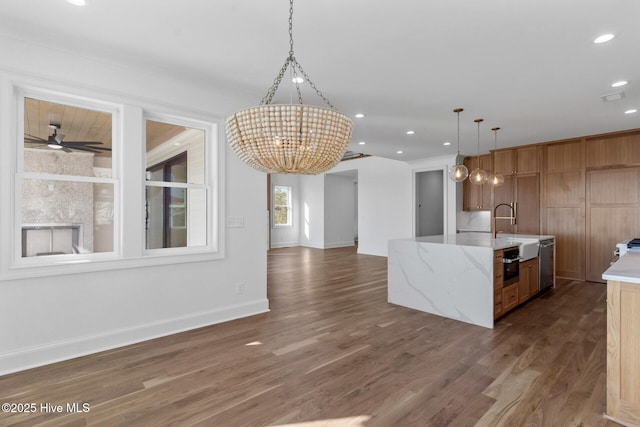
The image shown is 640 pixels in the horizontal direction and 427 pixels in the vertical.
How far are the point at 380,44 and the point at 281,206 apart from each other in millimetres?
8601

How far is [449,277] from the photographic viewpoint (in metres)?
3.87

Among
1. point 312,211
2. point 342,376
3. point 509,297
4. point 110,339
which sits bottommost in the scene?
point 342,376

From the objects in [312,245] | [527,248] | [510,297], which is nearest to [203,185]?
[510,297]

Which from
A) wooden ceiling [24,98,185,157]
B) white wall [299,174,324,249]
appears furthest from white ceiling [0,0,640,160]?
white wall [299,174,324,249]

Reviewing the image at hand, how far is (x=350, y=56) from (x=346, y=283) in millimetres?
3767

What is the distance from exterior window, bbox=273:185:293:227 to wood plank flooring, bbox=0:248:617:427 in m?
7.10

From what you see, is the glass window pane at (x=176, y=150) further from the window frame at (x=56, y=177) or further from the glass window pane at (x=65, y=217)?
the glass window pane at (x=65, y=217)

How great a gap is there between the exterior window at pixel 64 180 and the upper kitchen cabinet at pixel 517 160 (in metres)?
6.82

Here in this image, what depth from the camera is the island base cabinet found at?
1950 mm

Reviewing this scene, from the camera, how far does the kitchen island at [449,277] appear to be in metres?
3.58

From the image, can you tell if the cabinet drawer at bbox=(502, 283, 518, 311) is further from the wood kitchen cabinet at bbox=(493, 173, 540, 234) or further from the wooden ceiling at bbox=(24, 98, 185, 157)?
the wooden ceiling at bbox=(24, 98, 185, 157)

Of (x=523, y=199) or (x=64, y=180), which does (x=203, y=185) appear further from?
(x=523, y=199)

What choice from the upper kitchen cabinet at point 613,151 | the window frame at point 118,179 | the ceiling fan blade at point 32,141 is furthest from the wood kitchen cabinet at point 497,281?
the ceiling fan blade at point 32,141

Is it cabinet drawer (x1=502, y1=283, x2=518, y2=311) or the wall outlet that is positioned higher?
the wall outlet
